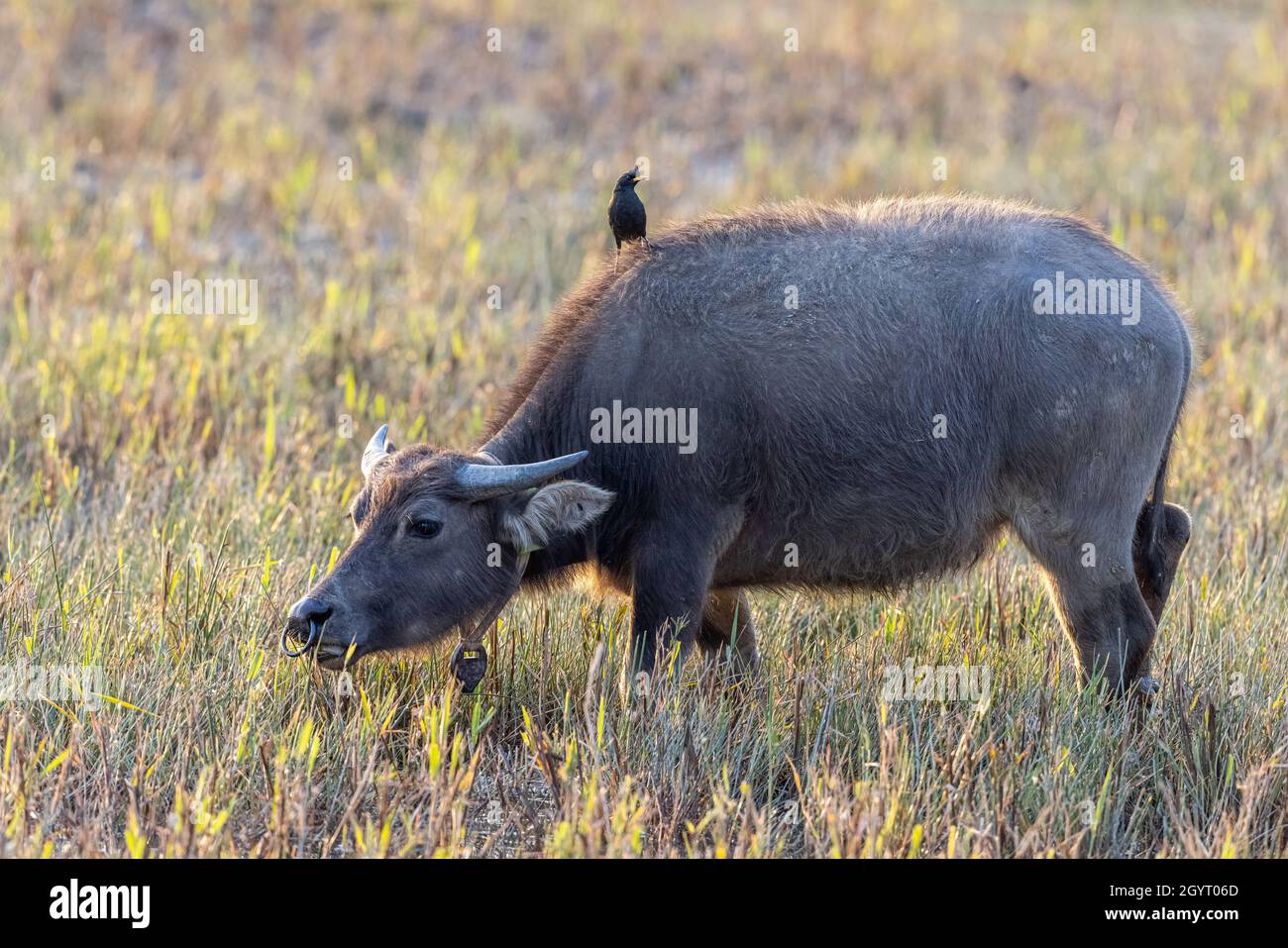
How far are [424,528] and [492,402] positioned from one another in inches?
121

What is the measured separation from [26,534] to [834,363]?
3.42 meters

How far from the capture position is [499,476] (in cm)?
486

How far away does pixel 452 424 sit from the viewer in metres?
7.73

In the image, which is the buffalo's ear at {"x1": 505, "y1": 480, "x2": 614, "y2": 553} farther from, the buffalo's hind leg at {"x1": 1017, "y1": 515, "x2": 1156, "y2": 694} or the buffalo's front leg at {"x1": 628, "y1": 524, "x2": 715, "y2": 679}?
the buffalo's hind leg at {"x1": 1017, "y1": 515, "x2": 1156, "y2": 694}

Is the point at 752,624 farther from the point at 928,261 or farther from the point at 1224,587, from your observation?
the point at 1224,587

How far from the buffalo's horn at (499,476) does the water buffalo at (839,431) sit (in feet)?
0.27

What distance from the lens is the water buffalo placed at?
5.07m

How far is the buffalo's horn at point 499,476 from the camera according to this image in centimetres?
480

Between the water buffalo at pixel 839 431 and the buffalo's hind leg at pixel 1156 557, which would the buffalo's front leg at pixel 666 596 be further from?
the buffalo's hind leg at pixel 1156 557

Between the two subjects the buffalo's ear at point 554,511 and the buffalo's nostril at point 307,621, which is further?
the buffalo's ear at point 554,511

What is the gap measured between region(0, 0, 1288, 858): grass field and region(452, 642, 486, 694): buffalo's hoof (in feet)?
0.40

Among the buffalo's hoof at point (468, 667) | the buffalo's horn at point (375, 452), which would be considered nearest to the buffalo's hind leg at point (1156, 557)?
the buffalo's hoof at point (468, 667)
